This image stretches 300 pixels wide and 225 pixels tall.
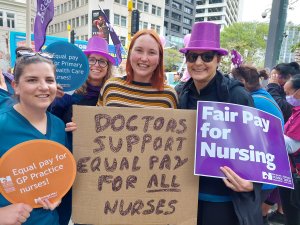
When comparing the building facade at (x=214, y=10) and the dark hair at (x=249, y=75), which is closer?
the dark hair at (x=249, y=75)

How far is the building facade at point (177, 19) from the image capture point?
6500cm

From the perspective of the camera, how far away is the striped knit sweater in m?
2.06

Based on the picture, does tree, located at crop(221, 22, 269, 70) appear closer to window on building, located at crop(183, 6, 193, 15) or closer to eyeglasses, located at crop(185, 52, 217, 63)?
window on building, located at crop(183, 6, 193, 15)

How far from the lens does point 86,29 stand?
44219 mm

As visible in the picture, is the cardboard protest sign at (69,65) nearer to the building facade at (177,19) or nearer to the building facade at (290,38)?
the building facade at (290,38)

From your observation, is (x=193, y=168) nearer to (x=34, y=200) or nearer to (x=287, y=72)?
(x=34, y=200)

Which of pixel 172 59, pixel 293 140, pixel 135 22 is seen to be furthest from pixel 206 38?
pixel 172 59

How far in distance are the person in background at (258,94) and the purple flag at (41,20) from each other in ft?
7.24

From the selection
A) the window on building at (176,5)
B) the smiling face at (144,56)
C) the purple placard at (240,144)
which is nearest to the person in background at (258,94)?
the purple placard at (240,144)

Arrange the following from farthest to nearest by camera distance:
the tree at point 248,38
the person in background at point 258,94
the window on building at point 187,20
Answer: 1. the window on building at point 187,20
2. the tree at point 248,38
3. the person in background at point 258,94

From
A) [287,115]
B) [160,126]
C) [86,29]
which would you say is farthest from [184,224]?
[86,29]

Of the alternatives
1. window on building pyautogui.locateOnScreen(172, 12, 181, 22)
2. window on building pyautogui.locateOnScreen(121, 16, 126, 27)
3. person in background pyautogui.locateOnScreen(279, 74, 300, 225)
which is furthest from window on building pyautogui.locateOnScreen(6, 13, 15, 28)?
window on building pyautogui.locateOnScreen(172, 12, 181, 22)

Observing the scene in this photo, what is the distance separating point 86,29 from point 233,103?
150 feet

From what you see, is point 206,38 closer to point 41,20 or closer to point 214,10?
point 41,20
